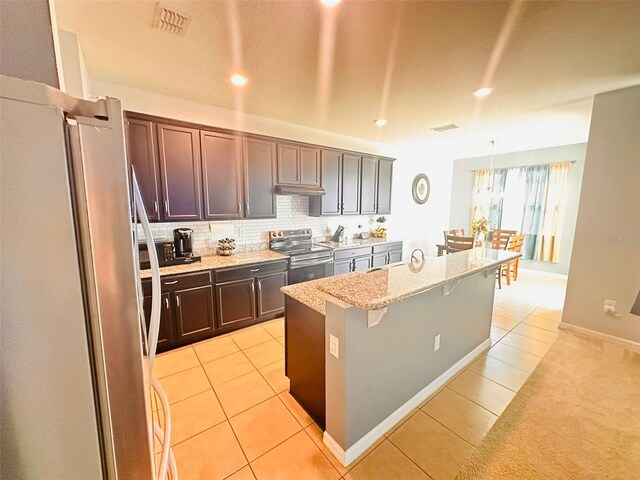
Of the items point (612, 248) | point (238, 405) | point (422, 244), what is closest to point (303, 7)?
point (238, 405)

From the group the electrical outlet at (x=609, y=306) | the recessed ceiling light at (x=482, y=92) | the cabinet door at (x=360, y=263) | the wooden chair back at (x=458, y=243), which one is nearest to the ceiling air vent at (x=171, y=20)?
the recessed ceiling light at (x=482, y=92)

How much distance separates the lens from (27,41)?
2.12ft

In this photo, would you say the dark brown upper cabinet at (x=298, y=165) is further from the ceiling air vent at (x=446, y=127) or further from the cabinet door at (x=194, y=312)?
the ceiling air vent at (x=446, y=127)

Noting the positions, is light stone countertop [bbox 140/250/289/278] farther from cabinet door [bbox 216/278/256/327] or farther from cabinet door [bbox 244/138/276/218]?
cabinet door [bbox 244/138/276/218]

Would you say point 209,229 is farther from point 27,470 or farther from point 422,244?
point 422,244

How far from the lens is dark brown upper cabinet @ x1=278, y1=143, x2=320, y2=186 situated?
3633 mm

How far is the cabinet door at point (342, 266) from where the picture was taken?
13.5ft

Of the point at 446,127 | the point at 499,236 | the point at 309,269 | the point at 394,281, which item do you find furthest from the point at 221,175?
the point at 499,236

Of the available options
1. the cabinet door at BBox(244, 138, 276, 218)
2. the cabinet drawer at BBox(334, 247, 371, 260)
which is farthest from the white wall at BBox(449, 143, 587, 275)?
the cabinet door at BBox(244, 138, 276, 218)

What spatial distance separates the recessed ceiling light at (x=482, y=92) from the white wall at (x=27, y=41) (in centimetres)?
322

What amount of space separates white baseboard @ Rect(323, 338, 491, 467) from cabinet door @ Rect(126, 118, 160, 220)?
104 inches

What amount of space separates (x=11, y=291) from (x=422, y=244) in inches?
275

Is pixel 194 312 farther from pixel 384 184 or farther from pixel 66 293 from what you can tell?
pixel 384 184

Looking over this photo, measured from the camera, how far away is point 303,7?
1604mm
